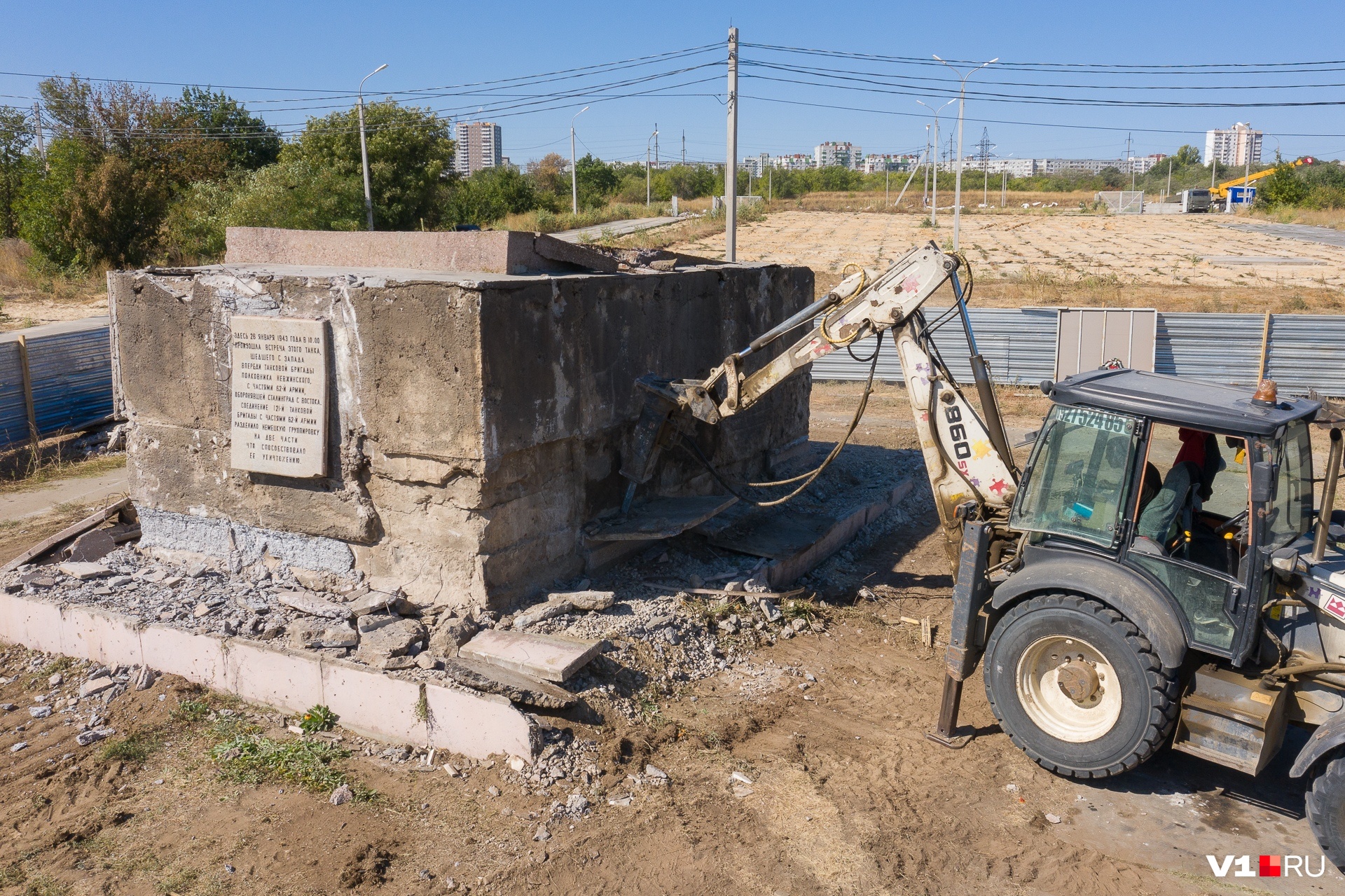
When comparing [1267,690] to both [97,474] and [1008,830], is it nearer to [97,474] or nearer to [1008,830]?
[1008,830]

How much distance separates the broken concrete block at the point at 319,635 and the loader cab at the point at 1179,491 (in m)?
4.14

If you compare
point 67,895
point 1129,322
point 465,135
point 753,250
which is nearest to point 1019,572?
point 67,895

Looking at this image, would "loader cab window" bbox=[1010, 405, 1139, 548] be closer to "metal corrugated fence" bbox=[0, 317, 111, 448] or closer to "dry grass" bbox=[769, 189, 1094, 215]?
"metal corrugated fence" bbox=[0, 317, 111, 448]

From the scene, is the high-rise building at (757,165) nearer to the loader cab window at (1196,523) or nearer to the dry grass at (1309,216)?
the dry grass at (1309,216)

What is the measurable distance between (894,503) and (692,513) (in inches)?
147

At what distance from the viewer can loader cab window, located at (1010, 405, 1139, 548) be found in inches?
197

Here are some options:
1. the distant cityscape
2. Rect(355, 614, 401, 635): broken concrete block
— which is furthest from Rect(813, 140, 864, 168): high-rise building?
Rect(355, 614, 401, 635): broken concrete block

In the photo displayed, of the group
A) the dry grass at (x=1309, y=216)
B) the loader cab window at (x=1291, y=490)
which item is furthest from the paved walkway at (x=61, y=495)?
the dry grass at (x=1309, y=216)

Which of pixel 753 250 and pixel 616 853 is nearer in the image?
pixel 616 853

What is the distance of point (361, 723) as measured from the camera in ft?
18.6

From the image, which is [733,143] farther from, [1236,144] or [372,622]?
[1236,144]

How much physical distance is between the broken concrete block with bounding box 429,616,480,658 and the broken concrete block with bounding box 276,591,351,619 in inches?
29.8

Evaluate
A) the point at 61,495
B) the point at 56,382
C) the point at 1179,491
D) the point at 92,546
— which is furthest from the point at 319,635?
the point at 56,382

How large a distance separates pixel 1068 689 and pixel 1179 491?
1195mm
